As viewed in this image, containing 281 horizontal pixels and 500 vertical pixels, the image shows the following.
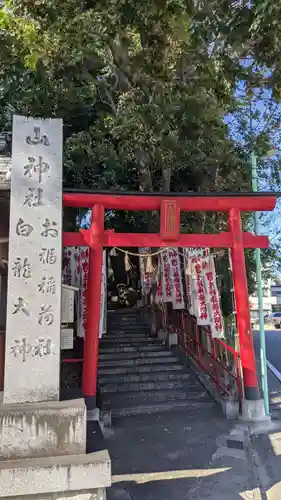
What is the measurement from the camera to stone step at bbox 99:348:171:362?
11711 mm

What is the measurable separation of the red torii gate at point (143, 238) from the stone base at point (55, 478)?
425 centimetres

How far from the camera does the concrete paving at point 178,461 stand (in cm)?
538

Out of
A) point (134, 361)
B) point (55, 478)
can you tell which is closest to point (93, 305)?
point (134, 361)

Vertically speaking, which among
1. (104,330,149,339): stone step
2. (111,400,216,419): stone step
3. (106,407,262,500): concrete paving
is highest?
(104,330,149,339): stone step

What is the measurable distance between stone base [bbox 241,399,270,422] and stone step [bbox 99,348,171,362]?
411 cm

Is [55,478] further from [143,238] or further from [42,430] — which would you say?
[143,238]

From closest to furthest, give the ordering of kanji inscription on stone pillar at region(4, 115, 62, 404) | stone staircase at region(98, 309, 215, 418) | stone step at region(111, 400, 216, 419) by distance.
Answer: kanji inscription on stone pillar at region(4, 115, 62, 404) → stone step at region(111, 400, 216, 419) → stone staircase at region(98, 309, 215, 418)

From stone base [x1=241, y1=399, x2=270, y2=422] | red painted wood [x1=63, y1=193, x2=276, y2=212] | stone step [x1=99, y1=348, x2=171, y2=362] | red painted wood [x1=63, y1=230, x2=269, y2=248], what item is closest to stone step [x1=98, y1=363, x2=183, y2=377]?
stone step [x1=99, y1=348, x2=171, y2=362]

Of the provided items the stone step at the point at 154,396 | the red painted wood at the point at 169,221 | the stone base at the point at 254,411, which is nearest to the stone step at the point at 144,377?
the stone step at the point at 154,396

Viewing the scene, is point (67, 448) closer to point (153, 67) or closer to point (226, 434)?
point (226, 434)

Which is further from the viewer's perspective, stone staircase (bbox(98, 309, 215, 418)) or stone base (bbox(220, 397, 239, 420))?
stone staircase (bbox(98, 309, 215, 418))

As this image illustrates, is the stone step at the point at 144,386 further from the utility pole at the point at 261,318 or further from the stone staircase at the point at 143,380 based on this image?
the utility pole at the point at 261,318

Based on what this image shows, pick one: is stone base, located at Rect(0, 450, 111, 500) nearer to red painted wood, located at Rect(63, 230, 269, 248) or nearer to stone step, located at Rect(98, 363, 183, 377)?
red painted wood, located at Rect(63, 230, 269, 248)

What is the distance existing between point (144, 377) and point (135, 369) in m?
0.53
